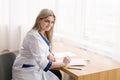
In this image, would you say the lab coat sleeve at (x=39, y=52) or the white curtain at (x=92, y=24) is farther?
the white curtain at (x=92, y=24)

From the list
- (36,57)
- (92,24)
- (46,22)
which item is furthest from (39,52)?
(92,24)

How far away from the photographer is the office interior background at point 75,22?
216 cm

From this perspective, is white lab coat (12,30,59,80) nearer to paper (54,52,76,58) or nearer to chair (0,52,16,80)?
chair (0,52,16,80)

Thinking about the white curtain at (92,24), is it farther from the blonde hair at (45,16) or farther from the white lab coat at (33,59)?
the white lab coat at (33,59)

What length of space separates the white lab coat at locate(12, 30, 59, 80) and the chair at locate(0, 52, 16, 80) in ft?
0.18

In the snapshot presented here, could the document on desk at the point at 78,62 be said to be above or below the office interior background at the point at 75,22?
below

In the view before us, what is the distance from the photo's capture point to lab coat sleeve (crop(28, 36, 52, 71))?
1667mm

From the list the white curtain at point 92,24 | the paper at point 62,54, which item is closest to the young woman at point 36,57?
the paper at point 62,54

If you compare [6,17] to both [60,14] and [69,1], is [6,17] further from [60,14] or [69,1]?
[69,1]

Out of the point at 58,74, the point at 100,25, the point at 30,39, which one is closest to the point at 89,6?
the point at 100,25

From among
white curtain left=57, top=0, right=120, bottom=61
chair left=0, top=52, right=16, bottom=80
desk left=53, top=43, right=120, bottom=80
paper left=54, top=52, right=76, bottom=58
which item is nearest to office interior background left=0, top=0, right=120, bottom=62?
white curtain left=57, top=0, right=120, bottom=61

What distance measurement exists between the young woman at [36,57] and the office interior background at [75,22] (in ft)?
2.12

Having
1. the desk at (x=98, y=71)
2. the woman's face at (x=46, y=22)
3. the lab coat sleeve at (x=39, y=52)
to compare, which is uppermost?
the woman's face at (x=46, y=22)

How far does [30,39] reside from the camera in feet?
5.58
